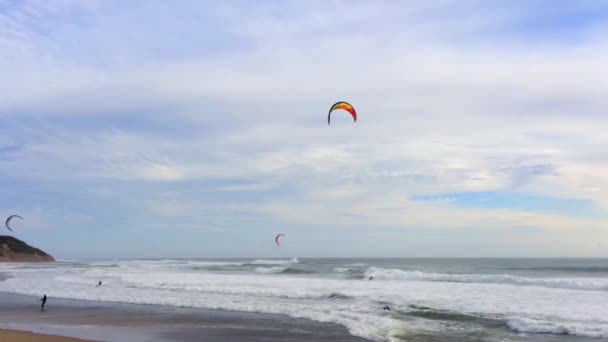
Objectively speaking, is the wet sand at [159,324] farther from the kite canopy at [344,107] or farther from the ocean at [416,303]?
the kite canopy at [344,107]

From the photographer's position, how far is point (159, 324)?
12.3 metres

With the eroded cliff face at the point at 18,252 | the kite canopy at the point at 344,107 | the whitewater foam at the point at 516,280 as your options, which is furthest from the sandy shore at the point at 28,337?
the eroded cliff face at the point at 18,252

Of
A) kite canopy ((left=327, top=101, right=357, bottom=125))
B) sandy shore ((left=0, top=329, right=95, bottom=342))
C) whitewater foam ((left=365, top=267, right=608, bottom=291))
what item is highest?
kite canopy ((left=327, top=101, right=357, bottom=125))

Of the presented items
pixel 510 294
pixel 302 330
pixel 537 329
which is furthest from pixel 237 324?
pixel 510 294

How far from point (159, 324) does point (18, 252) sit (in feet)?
192

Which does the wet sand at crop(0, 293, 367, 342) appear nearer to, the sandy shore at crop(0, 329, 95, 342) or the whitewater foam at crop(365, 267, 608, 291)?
the sandy shore at crop(0, 329, 95, 342)

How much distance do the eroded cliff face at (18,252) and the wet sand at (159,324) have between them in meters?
49.0

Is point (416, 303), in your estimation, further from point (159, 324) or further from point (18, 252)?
point (18, 252)

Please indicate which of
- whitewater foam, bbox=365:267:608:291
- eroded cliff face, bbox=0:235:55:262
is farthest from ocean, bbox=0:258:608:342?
eroded cliff face, bbox=0:235:55:262

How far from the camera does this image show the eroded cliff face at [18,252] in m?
58.8

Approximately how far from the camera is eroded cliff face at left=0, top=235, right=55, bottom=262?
58.8 m

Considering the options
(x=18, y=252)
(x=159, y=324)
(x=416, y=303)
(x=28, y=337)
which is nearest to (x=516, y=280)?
(x=416, y=303)

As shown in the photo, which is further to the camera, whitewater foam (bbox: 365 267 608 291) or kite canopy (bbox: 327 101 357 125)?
whitewater foam (bbox: 365 267 608 291)

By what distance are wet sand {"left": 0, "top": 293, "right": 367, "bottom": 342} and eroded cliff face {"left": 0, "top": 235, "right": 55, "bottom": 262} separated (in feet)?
161
